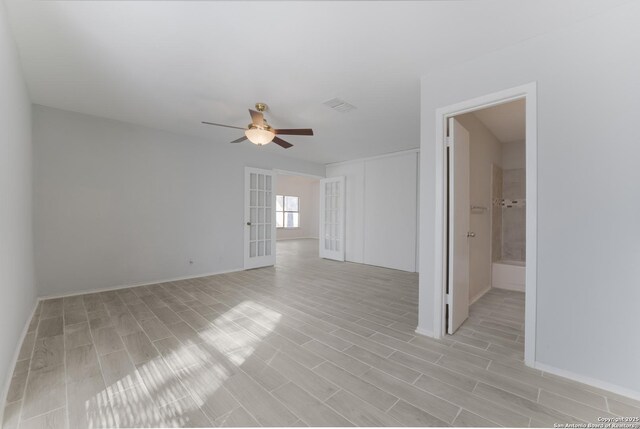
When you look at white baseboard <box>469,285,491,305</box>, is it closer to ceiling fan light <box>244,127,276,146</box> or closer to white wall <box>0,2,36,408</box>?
ceiling fan light <box>244,127,276,146</box>

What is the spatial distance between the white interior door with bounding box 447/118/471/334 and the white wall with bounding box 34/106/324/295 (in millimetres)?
4049

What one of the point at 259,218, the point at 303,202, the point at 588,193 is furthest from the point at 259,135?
the point at 303,202

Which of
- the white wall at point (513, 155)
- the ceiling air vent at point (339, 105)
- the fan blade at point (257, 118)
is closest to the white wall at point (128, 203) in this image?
the fan blade at point (257, 118)

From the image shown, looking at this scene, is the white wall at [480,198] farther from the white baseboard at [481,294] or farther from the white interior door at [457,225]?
the white interior door at [457,225]

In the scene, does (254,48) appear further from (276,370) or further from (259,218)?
(259,218)

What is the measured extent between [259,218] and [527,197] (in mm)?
4748

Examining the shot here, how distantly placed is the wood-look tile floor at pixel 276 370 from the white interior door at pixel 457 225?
261mm

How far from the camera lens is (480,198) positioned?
147 inches

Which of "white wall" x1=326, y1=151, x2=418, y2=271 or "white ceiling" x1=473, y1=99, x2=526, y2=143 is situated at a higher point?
"white ceiling" x1=473, y1=99, x2=526, y2=143

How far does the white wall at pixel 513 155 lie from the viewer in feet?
15.1

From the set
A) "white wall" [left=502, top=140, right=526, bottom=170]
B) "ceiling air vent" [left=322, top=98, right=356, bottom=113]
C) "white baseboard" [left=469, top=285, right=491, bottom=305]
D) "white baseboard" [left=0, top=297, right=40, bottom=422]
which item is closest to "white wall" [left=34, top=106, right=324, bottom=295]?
"white baseboard" [left=0, top=297, right=40, bottom=422]

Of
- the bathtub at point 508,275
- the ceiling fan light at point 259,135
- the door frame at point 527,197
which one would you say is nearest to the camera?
the door frame at point 527,197

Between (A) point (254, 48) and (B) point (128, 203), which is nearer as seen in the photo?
(A) point (254, 48)

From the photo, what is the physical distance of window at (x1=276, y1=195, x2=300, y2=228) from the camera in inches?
448
